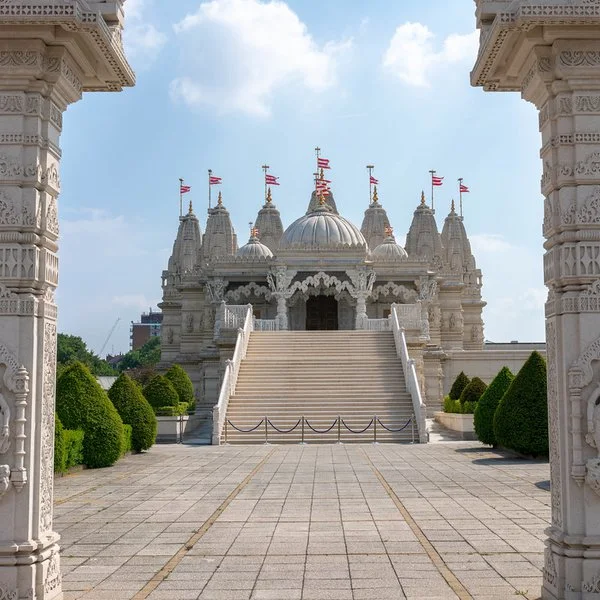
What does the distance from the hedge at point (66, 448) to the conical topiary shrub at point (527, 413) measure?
950cm

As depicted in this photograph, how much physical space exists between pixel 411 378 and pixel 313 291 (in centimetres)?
1363

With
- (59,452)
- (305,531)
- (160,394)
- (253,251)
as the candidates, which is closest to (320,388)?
(160,394)

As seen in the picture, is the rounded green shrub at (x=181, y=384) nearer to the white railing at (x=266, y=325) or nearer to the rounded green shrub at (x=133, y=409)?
the white railing at (x=266, y=325)

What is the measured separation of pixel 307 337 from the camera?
35.3m

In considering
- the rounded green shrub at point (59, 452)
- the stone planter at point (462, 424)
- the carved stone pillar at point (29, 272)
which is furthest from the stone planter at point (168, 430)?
the carved stone pillar at point (29, 272)

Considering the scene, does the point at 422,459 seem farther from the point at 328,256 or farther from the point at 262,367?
the point at 328,256

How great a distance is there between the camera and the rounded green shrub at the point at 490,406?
2181 cm

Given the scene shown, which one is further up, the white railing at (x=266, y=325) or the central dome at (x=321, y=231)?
the central dome at (x=321, y=231)

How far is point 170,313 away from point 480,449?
34.1m

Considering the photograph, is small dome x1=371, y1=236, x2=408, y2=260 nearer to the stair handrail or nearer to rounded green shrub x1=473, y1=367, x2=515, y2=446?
the stair handrail

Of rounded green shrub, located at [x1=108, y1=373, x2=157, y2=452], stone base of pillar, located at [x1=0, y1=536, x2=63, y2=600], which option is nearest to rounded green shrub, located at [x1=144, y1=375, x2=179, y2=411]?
rounded green shrub, located at [x1=108, y1=373, x2=157, y2=452]

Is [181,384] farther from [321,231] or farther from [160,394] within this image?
[321,231]

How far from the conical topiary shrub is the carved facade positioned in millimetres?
14692

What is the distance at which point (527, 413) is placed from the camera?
1923cm
